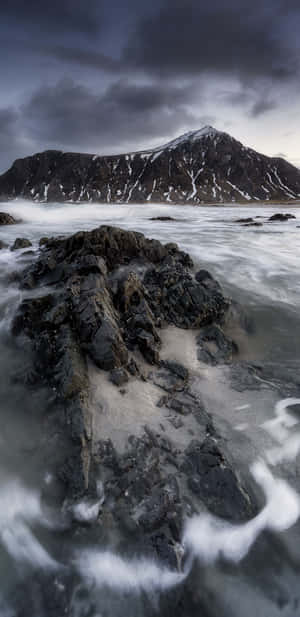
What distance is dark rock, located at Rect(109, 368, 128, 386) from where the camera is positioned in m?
4.64

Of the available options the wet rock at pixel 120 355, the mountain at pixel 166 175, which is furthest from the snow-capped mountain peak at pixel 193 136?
the wet rock at pixel 120 355

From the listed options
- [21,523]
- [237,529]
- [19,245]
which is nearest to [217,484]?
[237,529]

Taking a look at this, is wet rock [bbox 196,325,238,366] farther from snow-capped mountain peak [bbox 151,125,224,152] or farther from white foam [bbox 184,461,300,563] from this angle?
snow-capped mountain peak [bbox 151,125,224,152]

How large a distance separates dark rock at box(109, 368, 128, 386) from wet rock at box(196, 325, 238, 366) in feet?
5.90

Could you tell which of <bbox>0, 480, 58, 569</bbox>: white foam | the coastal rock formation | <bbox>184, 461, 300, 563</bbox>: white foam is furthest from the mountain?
<bbox>0, 480, 58, 569</bbox>: white foam

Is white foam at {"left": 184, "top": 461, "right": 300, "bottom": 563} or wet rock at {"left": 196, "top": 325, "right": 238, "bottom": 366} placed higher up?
wet rock at {"left": 196, "top": 325, "right": 238, "bottom": 366}

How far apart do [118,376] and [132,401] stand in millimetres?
505

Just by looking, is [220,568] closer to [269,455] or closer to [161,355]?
[269,455]

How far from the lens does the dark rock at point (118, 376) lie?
183 inches

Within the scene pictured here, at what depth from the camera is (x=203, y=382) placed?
5109 mm

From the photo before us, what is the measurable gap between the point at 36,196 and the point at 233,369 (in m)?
140

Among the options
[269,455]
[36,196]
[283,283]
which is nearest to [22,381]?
[269,455]

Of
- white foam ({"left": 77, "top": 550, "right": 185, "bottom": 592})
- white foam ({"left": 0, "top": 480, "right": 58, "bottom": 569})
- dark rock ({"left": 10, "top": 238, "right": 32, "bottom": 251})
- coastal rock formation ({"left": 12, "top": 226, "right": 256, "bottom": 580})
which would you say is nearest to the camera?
white foam ({"left": 77, "top": 550, "right": 185, "bottom": 592})

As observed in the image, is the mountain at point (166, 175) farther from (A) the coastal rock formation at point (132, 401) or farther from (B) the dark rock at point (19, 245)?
(A) the coastal rock formation at point (132, 401)
